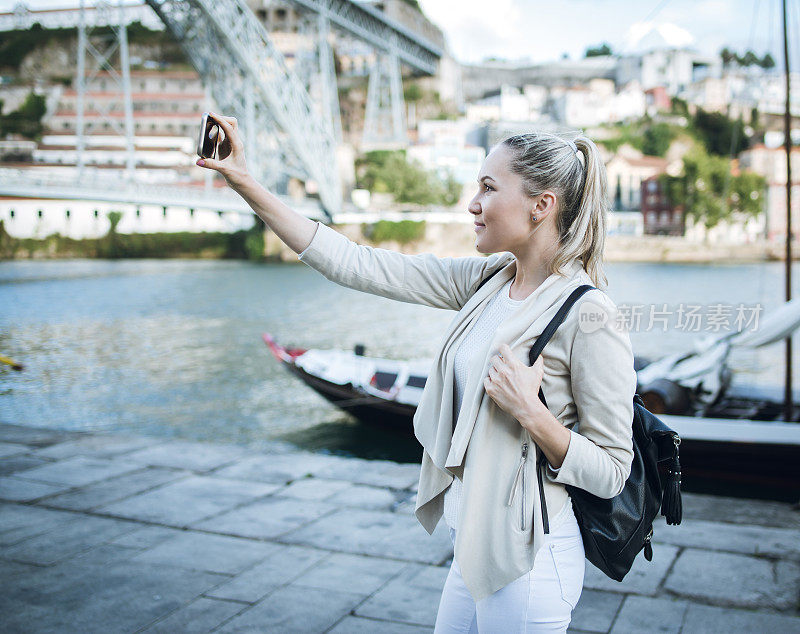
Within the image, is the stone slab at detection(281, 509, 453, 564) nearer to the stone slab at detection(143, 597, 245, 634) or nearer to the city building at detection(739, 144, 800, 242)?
the stone slab at detection(143, 597, 245, 634)

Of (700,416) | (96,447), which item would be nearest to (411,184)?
(700,416)

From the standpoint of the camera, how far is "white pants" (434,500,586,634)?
806 mm

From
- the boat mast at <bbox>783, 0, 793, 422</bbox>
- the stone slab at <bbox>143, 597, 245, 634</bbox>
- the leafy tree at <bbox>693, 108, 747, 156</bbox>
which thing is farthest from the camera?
the leafy tree at <bbox>693, 108, 747, 156</bbox>

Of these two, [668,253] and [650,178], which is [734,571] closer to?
[668,253]

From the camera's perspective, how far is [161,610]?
1641 mm

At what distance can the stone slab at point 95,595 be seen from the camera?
157 cm

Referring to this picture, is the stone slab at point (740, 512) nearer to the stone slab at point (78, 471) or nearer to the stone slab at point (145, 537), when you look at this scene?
the stone slab at point (145, 537)

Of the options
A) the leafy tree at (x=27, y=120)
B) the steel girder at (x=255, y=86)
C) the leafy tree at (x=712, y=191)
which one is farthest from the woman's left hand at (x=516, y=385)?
the leafy tree at (x=27, y=120)

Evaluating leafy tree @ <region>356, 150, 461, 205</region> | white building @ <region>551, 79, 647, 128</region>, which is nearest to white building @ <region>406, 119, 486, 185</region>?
leafy tree @ <region>356, 150, 461, 205</region>

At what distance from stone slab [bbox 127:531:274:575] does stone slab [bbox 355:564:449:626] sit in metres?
0.34

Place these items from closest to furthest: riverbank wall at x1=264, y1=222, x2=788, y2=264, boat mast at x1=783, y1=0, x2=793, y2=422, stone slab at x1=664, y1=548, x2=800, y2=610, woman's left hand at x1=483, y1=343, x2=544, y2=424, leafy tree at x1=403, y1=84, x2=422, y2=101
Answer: woman's left hand at x1=483, y1=343, x2=544, y2=424, stone slab at x1=664, y1=548, x2=800, y2=610, boat mast at x1=783, y1=0, x2=793, y2=422, riverbank wall at x1=264, y1=222, x2=788, y2=264, leafy tree at x1=403, y1=84, x2=422, y2=101

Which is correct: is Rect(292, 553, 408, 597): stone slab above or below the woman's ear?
below

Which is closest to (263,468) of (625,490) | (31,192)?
(625,490)

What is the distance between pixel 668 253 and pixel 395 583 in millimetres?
30964
